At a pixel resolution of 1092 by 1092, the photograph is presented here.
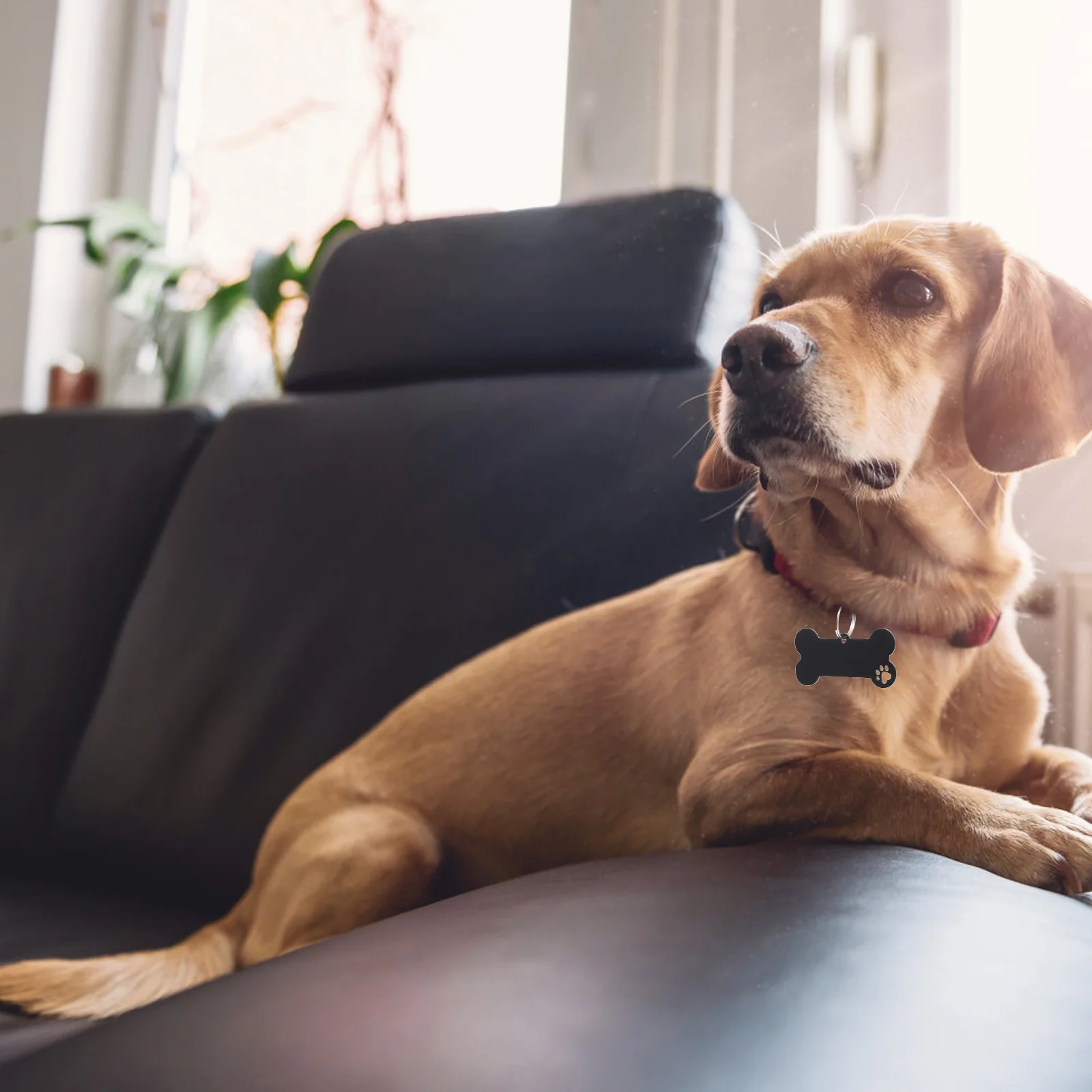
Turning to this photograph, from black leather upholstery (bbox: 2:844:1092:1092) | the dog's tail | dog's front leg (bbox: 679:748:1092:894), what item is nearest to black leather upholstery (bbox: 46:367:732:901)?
the dog's tail

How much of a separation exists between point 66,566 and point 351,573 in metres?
0.44

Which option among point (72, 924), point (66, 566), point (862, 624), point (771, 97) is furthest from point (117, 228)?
point (862, 624)

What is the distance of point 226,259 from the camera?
2443 millimetres

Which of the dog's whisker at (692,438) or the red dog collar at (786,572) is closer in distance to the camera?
the red dog collar at (786,572)

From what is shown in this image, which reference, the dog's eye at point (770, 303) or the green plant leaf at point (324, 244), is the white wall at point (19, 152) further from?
the dog's eye at point (770, 303)

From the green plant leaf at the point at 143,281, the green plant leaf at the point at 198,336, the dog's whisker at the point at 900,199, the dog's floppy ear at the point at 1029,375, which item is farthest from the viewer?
the green plant leaf at the point at 143,281

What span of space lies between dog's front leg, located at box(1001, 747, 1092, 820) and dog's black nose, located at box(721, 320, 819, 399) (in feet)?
0.99

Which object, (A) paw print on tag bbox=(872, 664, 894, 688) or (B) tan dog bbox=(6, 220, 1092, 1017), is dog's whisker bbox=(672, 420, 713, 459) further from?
(A) paw print on tag bbox=(872, 664, 894, 688)

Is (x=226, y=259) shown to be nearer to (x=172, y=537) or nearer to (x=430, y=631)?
(x=172, y=537)

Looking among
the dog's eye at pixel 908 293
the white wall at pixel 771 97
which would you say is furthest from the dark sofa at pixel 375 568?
the dog's eye at pixel 908 293

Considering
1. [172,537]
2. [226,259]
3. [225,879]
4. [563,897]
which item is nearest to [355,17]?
[226,259]

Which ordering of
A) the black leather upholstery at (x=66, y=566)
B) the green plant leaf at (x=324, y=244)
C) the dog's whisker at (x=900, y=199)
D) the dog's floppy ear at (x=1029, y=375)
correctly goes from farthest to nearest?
the green plant leaf at (x=324, y=244)
the black leather upholstery at (x=66, y=566)
the dog's whisker at (x=900, y=199)
the dog's floppy ear at (x=1029, y=375)

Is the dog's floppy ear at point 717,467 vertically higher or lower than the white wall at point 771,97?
lower

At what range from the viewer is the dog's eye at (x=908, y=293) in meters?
0.65
